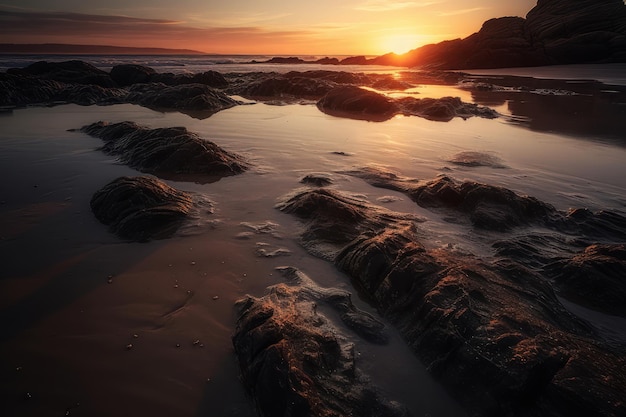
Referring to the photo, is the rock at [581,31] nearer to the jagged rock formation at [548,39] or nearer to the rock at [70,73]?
the jagged rock formation at [548,39]

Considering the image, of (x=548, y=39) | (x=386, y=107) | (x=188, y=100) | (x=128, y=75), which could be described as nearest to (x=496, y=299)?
(x=386, y=107)

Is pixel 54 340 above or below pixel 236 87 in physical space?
below

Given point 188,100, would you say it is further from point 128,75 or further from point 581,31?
point 581,31

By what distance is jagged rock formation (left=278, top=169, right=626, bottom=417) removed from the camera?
88.4 inches

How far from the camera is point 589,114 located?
564 inches

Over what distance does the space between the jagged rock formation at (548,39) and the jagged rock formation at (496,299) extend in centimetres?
5320

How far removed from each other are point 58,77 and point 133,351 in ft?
90.5

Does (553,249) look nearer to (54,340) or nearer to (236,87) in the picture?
(54,340)

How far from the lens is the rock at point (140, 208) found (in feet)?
15.1

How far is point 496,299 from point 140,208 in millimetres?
4682

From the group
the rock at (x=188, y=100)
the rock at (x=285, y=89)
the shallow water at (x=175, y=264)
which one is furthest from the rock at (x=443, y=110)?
the rock at (x=188, y=100)

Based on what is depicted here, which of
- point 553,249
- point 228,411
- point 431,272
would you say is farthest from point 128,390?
point 553,249

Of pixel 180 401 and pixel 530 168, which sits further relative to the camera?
pixel 530 168

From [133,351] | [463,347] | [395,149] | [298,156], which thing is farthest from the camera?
[395,149]
